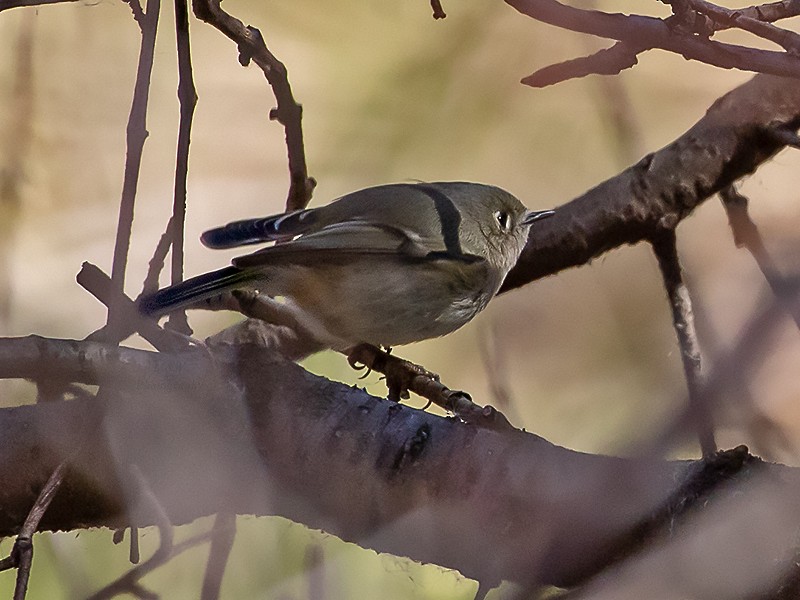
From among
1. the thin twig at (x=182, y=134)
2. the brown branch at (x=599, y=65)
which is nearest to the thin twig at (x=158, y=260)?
the thin twig at (x=182, y=134)

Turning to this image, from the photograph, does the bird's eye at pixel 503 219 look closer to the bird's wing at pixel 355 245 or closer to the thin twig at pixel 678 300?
the bird's wing at pixel 355 245

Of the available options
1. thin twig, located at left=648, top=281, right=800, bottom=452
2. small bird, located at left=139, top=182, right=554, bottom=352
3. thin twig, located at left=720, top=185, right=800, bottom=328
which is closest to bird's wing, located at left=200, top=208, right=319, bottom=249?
small bird, located at left=139, top=182, right=554, bottom=352

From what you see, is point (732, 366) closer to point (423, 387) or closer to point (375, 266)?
point (423, 387)

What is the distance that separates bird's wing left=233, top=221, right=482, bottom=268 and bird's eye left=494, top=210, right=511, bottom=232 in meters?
0.11

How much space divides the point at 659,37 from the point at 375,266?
0.74m

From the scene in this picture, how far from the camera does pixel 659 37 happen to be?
638 mm

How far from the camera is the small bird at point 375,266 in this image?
1268 mm

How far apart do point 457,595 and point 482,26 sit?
3.52 feet

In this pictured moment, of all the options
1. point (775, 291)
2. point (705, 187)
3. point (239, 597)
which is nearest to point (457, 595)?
point (239, 597)

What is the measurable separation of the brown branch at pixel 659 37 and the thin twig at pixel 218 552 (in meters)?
0.49

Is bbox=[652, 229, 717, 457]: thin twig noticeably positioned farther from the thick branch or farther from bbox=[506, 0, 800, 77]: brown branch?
bbox=[506, 0, 800, 77]: brown branch

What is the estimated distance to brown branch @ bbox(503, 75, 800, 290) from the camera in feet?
4.00

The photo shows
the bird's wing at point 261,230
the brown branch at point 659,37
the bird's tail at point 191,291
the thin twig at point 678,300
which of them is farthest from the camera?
the bird's wing at point 261,230

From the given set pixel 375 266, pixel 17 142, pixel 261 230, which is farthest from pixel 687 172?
pixel 17 142
